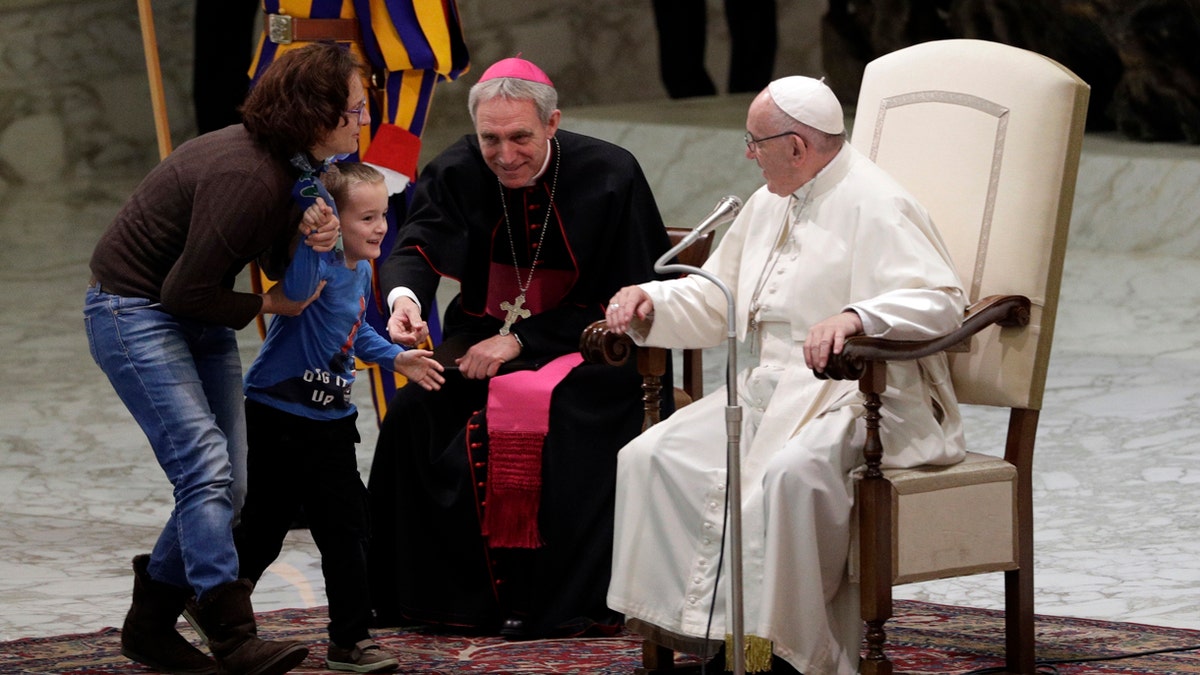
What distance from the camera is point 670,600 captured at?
4090 millimetres

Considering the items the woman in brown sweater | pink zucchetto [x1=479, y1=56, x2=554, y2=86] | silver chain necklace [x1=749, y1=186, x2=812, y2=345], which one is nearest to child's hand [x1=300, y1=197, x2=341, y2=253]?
the woman in brown sweater

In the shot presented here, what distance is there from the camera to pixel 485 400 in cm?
484

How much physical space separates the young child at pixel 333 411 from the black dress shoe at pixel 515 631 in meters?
0.46

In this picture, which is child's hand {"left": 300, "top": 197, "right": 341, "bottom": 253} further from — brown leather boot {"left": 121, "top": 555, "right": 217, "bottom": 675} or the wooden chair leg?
the wooden chair leg

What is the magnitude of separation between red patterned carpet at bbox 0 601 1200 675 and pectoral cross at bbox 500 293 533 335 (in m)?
0.78

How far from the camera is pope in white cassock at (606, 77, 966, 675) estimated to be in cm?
382

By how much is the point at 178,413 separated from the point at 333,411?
1.14ft

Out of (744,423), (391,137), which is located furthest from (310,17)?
(744,423)

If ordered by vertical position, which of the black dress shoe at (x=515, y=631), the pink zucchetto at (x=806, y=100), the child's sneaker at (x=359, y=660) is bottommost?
the black dress shoe at (x=515, y=631)

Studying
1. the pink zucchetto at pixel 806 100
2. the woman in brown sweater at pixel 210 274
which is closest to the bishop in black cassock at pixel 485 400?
the woman in brown sweater at pixel 210 274

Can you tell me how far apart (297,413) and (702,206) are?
5.59 metres

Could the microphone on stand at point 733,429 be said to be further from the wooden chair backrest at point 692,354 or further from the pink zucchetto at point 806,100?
the wooden chair backrest at point 692,354

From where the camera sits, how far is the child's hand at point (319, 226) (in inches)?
157

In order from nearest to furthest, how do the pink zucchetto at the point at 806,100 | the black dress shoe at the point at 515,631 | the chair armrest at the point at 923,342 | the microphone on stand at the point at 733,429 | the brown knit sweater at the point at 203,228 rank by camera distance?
1. the microphone on stand at the point at 733,429
2. the chair armrest at the point at 923,342
3. the brown knit sweater at the point at 203,228
4. the pink zucchetto at the point at 806,100
5. the black dress shoe at the point at 515,631
